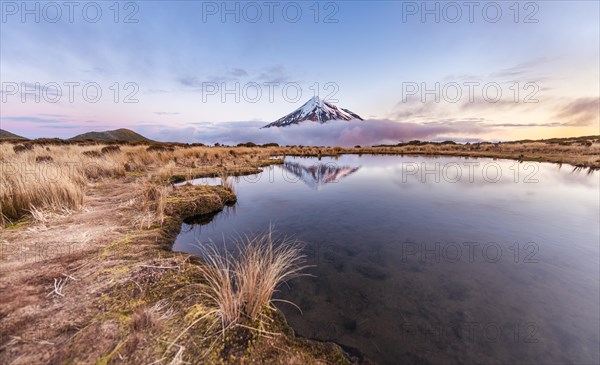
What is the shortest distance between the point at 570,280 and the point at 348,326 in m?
5.09

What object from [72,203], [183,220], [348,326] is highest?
[72,203]

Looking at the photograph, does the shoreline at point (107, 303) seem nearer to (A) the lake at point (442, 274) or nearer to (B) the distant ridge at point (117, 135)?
(A) the lake at point (442, 274)

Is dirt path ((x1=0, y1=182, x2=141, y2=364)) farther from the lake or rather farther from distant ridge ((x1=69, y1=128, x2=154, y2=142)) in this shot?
distant ridge ((x1=69, y1=128, x2=154, y2=142))

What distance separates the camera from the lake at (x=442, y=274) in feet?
11.3

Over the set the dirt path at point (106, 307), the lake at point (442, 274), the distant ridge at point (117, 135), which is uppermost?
the distant ridge at point (117, 135)

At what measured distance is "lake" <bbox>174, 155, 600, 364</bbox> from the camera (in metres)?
3.46

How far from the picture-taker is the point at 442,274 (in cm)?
513

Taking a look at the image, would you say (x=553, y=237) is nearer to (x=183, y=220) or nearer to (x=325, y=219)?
(x=325, y=219)

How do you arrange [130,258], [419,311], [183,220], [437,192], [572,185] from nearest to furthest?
[419,311]
[130,258]
[183,220]
[437,192]
[572,185]

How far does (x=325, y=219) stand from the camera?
892 cm

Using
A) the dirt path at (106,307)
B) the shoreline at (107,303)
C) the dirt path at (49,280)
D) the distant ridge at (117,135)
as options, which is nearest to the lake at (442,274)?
the shoreline at (107,303)

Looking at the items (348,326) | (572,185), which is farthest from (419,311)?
(572,185)

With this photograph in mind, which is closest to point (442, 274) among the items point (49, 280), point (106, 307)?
point (106, 307)

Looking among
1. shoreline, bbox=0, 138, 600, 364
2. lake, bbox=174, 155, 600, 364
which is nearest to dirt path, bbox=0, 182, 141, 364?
shoreline, bbox=0, 138, 600, 364
